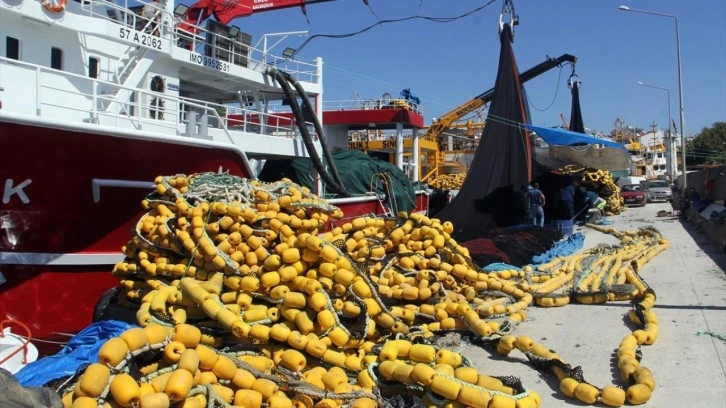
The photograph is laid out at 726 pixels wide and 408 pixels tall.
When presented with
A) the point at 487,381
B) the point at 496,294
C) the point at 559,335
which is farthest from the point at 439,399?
the point at 496,294

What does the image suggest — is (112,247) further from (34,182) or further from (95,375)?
(95,375)

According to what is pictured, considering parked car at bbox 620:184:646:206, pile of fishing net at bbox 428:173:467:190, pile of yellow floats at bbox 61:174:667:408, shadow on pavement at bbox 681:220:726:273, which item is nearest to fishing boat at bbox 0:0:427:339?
pile of yellow floats at bbox 61:174:667:408

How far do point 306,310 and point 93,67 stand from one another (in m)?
6.59

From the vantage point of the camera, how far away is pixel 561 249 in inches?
402

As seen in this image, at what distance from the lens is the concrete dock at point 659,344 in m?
4.16

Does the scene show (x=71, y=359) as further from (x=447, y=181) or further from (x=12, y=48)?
(x=447, y=181)

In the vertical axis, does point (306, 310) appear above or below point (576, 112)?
below

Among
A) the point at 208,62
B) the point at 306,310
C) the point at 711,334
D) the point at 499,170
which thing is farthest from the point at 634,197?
the point at 306,310

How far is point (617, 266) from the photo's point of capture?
322 inches

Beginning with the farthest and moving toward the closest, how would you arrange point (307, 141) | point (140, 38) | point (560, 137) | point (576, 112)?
point (576, 112) < point (560, 137) < point (307, 141) < point (140, 38)

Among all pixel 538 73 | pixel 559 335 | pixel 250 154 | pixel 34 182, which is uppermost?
pixel 538 73

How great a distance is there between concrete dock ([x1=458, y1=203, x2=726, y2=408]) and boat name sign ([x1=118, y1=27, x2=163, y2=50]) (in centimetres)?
685

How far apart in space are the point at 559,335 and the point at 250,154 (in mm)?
7319

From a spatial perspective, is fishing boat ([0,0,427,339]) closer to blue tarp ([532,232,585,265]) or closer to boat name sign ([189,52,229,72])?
boat name sign ([189,52,229,72])
